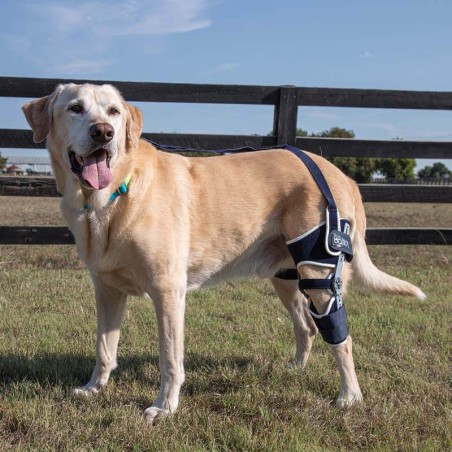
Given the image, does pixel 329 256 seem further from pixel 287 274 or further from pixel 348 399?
pixel 348 399

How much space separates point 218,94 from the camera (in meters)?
6.39

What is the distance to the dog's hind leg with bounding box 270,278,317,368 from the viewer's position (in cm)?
383

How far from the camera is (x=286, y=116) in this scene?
6.50m

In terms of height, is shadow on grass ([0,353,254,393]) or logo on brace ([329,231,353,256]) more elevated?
logo on brace ([329,231,353,256])

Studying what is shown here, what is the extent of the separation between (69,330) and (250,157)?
82.6 inches

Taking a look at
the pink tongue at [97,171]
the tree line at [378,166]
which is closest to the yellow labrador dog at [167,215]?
the pink tongue at [97,171]

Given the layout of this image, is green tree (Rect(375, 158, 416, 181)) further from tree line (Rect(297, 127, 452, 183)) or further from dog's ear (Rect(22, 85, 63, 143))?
dog's ear (Rect(22, 85, 63, 143))

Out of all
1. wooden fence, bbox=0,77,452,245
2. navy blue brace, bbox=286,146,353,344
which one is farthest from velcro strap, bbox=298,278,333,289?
wooden fence, bbox=0,77,452,245

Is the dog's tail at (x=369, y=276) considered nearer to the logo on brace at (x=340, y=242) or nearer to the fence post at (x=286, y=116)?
the logo on brace at (x=340, y=242)

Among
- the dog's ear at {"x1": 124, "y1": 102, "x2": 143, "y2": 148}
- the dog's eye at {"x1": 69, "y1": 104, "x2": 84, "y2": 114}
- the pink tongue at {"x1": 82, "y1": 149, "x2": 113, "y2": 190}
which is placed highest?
the dog's eye at {"x1": 69, "y1": 104, "x2": 84, "y2": 114}

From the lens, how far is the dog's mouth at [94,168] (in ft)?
9.57

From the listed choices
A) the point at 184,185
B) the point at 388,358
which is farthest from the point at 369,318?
the point at 184,185

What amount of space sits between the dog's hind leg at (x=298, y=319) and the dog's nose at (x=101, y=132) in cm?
177

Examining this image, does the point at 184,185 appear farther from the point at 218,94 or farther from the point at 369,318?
the point at 218,94
